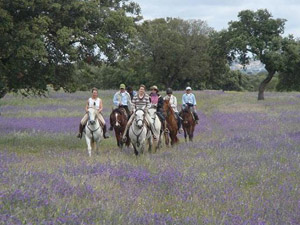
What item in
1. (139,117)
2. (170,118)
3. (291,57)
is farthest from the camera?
(291,57)

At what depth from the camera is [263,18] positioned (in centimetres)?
4959

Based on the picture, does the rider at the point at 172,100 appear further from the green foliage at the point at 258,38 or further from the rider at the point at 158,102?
the green foliage at the point at 258,38

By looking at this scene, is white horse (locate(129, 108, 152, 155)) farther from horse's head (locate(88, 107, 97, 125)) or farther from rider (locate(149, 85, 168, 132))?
rider (locate(149, 85, 168, 132))

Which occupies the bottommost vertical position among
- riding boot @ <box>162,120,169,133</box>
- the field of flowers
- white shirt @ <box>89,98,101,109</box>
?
the field of flowers

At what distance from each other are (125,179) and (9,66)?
8.82m

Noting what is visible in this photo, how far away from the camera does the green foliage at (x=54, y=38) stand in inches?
567

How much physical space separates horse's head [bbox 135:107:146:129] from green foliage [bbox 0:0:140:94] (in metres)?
3.53

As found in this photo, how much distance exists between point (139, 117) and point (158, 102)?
249 centimetres

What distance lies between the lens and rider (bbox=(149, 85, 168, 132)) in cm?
1533

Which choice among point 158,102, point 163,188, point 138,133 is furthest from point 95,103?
point 163,188

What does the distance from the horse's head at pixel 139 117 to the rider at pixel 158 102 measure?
1.82 m

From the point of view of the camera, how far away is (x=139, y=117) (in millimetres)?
13336

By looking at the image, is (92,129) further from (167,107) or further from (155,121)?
(167,107)

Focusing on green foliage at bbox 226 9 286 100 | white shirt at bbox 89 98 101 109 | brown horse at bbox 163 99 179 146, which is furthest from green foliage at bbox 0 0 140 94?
green foliage at bbox 226 9 286 100
